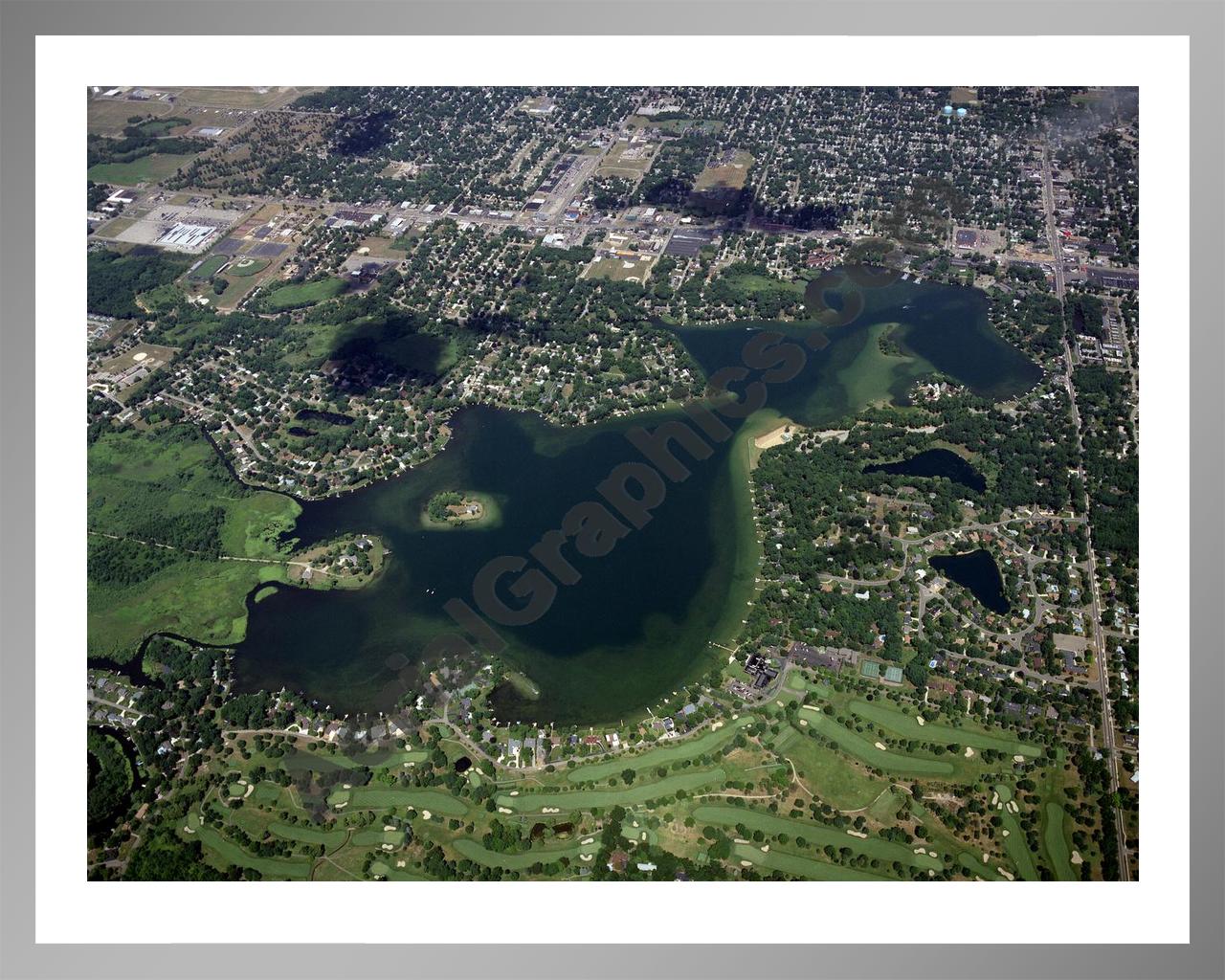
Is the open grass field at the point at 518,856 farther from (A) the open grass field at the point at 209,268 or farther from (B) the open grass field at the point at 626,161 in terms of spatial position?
(B) the open grass field at the point at 626,161

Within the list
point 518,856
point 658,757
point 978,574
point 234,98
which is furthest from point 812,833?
point 234,98

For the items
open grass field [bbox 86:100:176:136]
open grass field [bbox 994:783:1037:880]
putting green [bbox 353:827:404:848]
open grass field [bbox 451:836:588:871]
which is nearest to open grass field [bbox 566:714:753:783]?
open grass field [bbox 451:836:588:871]

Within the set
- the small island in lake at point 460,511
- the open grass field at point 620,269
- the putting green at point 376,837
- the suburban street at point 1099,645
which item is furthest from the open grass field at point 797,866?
the open grass field at point 620,269

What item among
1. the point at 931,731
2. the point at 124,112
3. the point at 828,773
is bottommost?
the point at 828,773

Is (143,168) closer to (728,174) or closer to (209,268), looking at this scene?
(209,268)

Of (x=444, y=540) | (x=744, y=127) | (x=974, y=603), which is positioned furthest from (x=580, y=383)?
(x=744, y=127)

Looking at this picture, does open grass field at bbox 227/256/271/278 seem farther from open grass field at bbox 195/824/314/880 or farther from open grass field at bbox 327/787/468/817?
open grass field at bbox 195/824/314/880
